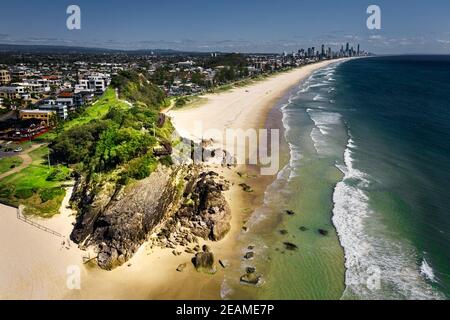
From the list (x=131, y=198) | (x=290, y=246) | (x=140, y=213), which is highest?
(x=131, y=198)

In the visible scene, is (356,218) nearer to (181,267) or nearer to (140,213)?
(181,267)

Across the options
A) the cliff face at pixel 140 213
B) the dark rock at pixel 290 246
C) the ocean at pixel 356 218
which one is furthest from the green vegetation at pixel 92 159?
the dark rock at pixel 290 246

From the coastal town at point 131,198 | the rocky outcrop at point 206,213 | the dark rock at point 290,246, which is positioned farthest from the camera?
the rocky outcrop at point 206,213

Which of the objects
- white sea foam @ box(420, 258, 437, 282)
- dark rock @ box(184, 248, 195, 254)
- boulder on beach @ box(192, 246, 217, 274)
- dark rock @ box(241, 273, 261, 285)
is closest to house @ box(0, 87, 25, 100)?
dark rock @ box(184, 248, 195, 254)

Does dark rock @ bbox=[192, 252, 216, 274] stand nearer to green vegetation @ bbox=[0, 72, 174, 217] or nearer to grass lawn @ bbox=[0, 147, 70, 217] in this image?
green vegetation @ bbox=[0, 72, 174, 217]

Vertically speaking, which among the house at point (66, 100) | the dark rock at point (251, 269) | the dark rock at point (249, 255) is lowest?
the dark rock at point (251, 269)

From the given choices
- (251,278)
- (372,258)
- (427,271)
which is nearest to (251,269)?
(251,278)

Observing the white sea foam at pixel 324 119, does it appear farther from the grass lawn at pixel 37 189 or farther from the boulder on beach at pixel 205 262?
the grass lawn at pixel 37 189
